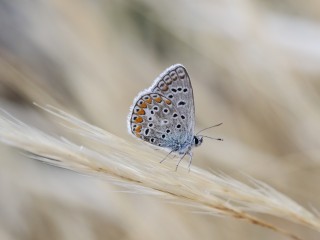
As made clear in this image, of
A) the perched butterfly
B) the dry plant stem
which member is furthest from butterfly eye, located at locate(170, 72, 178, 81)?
the dry plant stem

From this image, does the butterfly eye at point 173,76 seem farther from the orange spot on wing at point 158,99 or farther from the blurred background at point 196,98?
the blurred background at point 196,98

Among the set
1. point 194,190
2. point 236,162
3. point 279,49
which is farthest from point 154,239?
point 194,190

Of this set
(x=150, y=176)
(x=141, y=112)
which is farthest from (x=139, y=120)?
(x=150, y=176)

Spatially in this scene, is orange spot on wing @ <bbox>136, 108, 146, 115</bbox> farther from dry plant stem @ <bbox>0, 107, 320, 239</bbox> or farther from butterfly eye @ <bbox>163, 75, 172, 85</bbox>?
dry plant stem @ <bbox>0, 107, 320, 239</bbox>

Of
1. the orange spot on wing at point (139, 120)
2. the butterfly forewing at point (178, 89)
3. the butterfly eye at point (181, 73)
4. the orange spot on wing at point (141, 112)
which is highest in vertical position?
the butterfly eye at point (181, 73)

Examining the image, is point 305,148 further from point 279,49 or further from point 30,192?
point 30,192

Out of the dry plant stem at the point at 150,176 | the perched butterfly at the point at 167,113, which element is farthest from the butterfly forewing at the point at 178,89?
the dry plant stem at the point at 150,176
